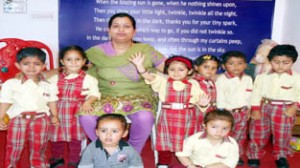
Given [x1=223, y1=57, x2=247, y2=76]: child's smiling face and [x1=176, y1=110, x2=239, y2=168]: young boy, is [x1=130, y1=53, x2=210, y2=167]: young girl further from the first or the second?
[x1=223, y1=57, x2=247, y2=76]: child's smiling face

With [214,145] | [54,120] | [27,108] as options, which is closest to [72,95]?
[54,120]

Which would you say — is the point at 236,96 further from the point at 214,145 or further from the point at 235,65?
the point at 214,145

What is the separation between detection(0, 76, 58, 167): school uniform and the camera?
231 cm

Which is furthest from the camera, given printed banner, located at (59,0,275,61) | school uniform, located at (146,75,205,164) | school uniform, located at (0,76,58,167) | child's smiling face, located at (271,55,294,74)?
printed banner, located at (59,0,275,61)

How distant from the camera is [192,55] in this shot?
389 centimetres

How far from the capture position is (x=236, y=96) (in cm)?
267

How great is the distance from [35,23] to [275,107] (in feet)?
8.43

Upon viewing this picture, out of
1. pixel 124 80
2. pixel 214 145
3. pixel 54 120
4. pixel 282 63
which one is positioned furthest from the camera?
pixel 124 80

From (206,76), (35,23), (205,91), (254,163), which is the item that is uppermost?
(35,23)

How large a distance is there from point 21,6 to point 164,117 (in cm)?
220

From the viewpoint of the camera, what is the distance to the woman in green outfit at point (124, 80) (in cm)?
254

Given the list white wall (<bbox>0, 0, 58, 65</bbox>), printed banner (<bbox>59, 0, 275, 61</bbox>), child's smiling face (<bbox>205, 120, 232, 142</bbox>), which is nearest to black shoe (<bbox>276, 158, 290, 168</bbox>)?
child's smiling face (<bbox>205, 120, 232, 142</bbox>)

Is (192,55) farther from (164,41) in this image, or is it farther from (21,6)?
(21,6)

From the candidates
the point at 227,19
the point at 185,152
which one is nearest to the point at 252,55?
the point at 227,19
